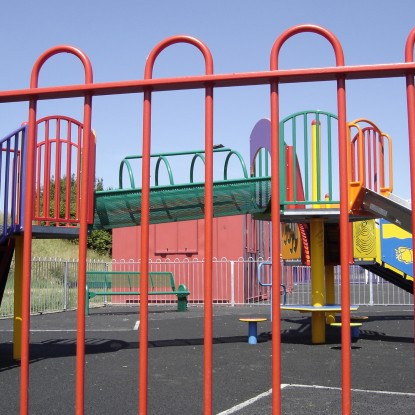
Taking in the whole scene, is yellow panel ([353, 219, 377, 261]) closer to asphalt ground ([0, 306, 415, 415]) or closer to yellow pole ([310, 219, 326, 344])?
asphalt ground ([0, 306, 415, 415])

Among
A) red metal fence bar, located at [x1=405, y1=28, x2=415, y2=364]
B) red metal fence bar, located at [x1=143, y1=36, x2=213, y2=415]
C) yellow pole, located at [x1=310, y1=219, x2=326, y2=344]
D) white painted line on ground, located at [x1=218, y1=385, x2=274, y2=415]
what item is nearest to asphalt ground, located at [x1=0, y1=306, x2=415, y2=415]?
white painted line on ground, located at [x1=218, y1=385, x2=274, y2=415]

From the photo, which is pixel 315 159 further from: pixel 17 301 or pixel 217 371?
pixel 17 301

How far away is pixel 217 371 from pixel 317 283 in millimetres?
3211

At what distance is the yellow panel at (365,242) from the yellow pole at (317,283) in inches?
128

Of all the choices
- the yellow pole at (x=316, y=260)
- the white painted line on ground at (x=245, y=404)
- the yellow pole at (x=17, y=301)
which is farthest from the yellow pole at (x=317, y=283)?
the yellow pole at (x=17, y=301)

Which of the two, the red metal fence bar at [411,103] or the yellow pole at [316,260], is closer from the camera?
the red metal fence bar at [411,103]

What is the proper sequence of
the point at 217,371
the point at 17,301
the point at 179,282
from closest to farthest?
the point at 217,371 < the point at 17,301 < the point at 179,282

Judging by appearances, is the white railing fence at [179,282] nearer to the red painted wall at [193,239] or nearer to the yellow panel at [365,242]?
the red painted wall at [193,239]

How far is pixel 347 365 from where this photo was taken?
2143mm

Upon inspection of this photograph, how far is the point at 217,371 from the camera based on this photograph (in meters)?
6.68

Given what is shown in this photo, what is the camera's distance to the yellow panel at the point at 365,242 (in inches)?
489

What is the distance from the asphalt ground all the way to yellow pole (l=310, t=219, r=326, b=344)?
239 millimetres

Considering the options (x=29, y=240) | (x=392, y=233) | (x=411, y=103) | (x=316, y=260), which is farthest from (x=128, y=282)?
(x=411, y=103)

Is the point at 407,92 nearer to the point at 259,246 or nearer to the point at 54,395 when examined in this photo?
the point at 54,395
